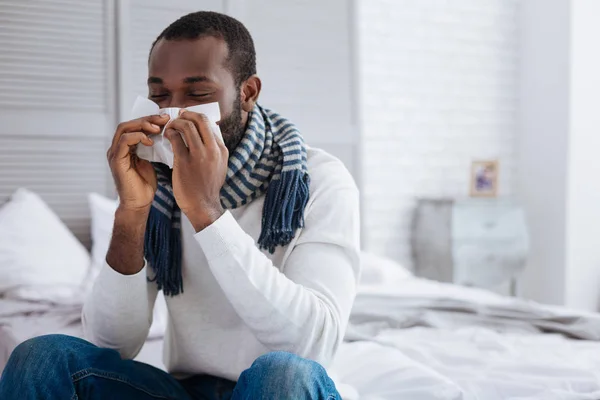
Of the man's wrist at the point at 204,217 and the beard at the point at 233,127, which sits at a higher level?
the beard at the point at 233,127

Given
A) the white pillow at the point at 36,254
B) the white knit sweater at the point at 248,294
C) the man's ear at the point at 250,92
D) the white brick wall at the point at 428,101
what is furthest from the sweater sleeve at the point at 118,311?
the white brick wall at the point at 428,101

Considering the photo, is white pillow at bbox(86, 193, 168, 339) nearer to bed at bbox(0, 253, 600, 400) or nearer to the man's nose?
bed at bbox(0, 253, 600, 400)

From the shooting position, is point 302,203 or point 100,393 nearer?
point 100,393

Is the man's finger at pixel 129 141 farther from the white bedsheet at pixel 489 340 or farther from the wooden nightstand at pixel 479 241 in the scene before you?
the wooden nightstand at pixel 479 241

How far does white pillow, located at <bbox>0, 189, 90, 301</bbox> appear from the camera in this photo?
2.12 meters

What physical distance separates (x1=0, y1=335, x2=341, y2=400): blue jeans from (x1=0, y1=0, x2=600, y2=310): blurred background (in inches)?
69.2

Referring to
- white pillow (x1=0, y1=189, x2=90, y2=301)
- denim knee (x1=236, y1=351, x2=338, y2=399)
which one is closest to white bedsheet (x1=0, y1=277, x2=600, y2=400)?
white pillow (x1=0, y1=189, x2=90, y2=301)

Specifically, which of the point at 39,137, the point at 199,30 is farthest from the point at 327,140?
the point at 199,30

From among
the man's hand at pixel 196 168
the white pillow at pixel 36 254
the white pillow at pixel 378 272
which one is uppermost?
the man's hand at pixel 196 168

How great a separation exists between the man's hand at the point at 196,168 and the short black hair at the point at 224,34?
0.19 meters

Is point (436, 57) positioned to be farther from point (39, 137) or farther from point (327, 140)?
point (39, 137)

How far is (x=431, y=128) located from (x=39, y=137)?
7.19ft

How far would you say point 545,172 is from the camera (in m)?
3.94

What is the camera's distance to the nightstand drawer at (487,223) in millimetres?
3521
